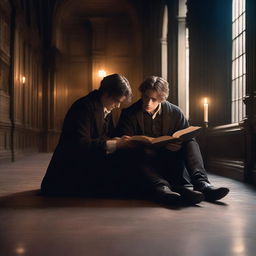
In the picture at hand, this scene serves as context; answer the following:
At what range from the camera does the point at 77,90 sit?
15500 mm

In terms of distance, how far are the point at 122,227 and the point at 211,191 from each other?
3.78 ft

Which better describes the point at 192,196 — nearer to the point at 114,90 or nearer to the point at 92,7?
the point at 114,90

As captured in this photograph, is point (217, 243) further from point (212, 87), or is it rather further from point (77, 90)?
point (77, 90)

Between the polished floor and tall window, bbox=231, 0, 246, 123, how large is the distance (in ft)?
9.70

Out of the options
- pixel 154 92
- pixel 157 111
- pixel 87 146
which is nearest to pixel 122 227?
pixel 87 146

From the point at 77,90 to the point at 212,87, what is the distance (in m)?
9.07

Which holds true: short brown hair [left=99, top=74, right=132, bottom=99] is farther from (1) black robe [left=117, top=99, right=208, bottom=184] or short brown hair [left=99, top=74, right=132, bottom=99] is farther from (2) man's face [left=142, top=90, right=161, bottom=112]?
(1) black robe [left=117, top=99, right=208, bottom=184]

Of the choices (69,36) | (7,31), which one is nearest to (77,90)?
(69,36)

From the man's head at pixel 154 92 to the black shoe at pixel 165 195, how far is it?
77 centimetres

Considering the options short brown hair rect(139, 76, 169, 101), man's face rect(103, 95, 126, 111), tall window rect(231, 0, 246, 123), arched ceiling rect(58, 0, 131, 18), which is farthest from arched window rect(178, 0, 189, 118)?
arched ceiling rect(58, 0, 131, 18)

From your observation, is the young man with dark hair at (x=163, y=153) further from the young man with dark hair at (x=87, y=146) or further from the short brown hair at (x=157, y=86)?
the young man with dark hair at (x=87, y=146)

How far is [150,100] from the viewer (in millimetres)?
3684

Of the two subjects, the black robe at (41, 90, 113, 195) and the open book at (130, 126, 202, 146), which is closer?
the open book at (130, 126, 202, 146)

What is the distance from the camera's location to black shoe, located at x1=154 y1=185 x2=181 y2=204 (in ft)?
10.3
